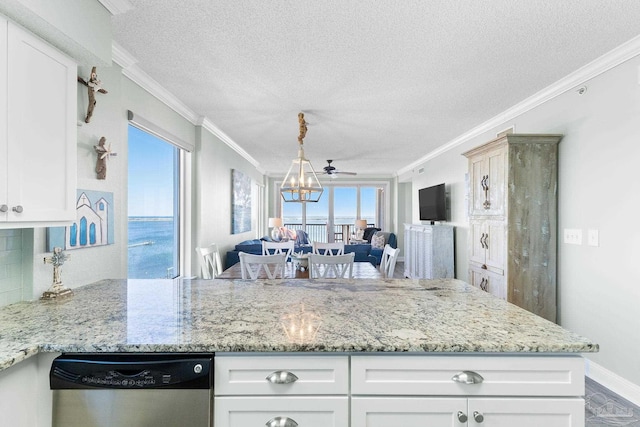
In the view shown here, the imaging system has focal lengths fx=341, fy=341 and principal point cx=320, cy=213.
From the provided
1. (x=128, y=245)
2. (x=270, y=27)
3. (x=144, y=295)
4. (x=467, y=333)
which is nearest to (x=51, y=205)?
(x=144, y=295)

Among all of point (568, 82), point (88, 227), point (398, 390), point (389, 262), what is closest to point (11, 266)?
point (88, 227)

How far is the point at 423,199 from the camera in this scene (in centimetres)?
669

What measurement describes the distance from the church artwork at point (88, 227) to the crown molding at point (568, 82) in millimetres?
3676

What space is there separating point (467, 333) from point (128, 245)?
2.55 meters

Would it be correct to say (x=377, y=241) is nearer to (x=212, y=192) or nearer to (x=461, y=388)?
(x=212, y=192)

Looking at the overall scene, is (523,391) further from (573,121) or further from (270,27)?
(573,121)

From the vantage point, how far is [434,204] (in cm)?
600

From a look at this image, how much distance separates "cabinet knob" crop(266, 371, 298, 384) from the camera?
1.14 meters

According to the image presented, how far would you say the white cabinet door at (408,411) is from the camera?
3.78 feet

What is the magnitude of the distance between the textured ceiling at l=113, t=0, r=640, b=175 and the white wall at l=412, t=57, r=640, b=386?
0.33 meters

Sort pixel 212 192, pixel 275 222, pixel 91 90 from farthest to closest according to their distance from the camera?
pixel 275 222 → pixel 212 192 → pixel 91 90

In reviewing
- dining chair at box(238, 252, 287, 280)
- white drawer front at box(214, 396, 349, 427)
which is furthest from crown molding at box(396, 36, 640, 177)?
white drawer front at box(214, 396, 349, 427)

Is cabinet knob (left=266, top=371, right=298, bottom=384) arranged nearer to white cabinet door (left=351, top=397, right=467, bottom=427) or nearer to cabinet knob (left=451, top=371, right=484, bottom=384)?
white cabinet door (left=351, top=397, right=467, bottom=427)

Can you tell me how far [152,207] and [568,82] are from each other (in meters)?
3.93
